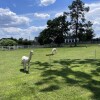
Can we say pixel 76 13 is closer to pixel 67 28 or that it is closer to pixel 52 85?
pixel 67 28

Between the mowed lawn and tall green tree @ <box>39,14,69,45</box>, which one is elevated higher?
tall green tree @ <box>39,14,69,45</box>

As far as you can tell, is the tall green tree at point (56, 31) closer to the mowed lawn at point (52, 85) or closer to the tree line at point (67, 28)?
the tree line at point (67, 28)

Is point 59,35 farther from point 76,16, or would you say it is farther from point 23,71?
point 23,71

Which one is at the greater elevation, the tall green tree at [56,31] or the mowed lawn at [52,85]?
the tall green tree at [56,31]

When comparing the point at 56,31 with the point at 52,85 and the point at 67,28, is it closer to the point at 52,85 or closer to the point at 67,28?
the point at 67,28

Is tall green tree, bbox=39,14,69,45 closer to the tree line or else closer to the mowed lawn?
the tree line

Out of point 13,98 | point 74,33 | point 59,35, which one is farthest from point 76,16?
point 13,98

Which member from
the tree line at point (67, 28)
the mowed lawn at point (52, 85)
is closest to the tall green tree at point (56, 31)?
the tree line at point (67, 28)

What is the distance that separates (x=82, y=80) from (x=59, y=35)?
99.2m

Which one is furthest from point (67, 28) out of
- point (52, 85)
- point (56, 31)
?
point (52, 85)

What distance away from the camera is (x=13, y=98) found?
39.3 feet

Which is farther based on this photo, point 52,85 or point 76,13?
point 76,13

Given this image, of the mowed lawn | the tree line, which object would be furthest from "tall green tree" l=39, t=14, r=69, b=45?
the mowed lawn

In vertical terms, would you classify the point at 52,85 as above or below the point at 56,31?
below
